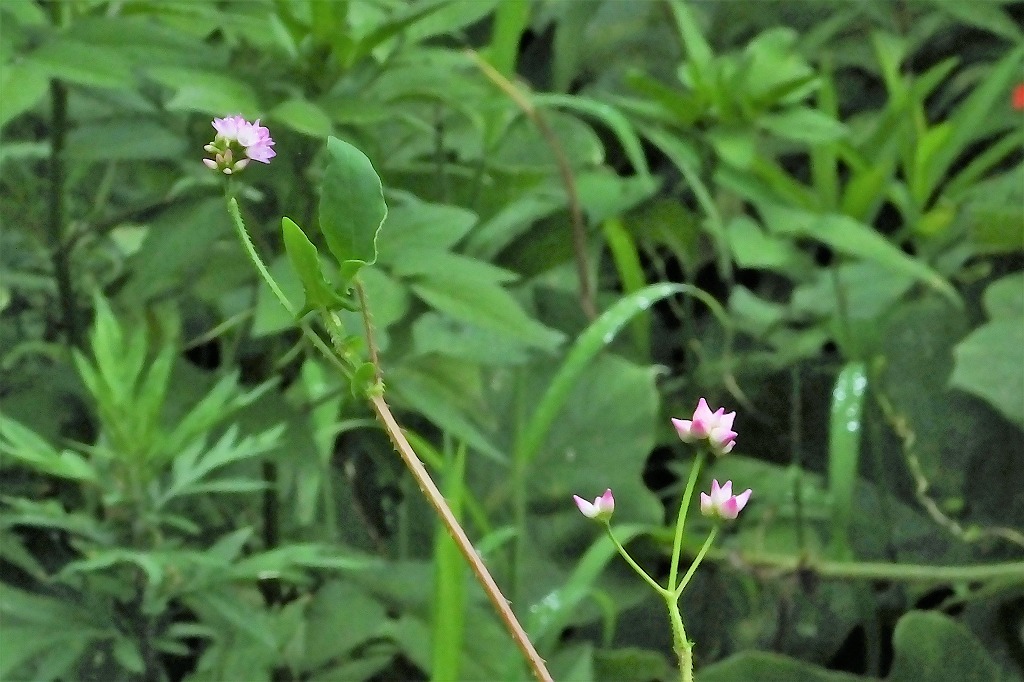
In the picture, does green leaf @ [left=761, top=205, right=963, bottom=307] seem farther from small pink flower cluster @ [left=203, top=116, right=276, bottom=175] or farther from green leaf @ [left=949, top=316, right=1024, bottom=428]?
small pink flower cluster @ [left=203, top=116, right=276, bottom=175]

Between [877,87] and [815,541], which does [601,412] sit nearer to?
[815,541]

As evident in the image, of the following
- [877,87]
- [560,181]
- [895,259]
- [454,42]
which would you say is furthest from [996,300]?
[454,42]

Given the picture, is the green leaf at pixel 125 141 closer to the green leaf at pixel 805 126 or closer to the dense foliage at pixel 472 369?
the dense foliage at pixel 472 369

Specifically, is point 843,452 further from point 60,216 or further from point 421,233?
point 60,216

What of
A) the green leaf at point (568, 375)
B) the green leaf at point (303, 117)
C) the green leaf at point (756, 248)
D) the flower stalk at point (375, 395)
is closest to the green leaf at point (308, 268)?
the flower stalk at point (375, 395)

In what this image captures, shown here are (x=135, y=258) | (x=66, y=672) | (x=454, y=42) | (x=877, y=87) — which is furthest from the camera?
(x=877, y=87)

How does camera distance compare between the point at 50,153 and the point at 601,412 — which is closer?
the point at 50,153

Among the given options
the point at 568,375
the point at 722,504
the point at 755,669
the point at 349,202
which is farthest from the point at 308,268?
the point at 755,669
